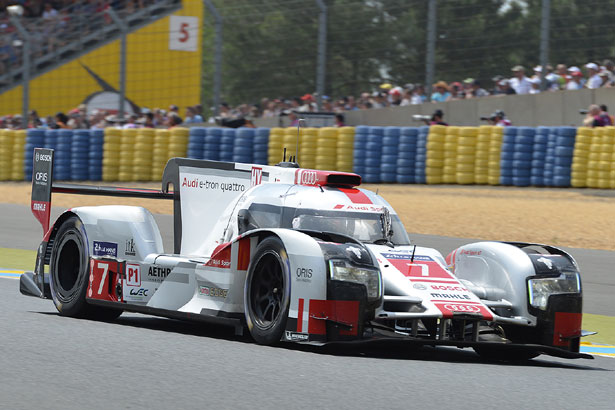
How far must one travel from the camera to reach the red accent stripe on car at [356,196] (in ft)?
27.1

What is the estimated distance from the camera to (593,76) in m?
20.1

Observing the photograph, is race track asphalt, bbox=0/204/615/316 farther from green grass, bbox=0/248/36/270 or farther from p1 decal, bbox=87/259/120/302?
p1 decal, bbox=87/259/120/302

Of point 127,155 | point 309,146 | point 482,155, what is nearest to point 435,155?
point 482,155

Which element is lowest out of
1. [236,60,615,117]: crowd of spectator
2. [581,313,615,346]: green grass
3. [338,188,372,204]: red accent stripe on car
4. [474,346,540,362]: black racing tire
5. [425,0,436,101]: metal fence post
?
[581,313,615,346]: green grass

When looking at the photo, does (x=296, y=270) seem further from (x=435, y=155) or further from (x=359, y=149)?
(x=359, y=149)

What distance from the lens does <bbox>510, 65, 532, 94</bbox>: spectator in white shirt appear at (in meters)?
21.0

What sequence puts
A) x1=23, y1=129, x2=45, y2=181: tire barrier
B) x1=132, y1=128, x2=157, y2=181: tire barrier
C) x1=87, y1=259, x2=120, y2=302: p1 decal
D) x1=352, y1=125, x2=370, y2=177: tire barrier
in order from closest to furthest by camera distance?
x1=87, y1=259, x2=120, y2=302: p1 decal < x1=352, y1=125, x2=370, y2=177: tire barrier < x1=132, y1=128, x2=157, y2=181: tire barrier < x1=23, y1=129, x2=45, y2=181: tire barrier

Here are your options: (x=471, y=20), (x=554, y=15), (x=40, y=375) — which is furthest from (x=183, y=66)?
(x=40, y=375)

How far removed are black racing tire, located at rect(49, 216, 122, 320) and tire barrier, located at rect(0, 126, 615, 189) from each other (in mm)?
11501

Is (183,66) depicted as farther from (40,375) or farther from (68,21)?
(40,375)

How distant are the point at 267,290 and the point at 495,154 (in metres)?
13.1

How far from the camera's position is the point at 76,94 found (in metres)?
33.4

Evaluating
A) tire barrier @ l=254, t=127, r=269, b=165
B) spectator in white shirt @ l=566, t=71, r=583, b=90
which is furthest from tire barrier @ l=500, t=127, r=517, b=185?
tire barrier @ l=254, t=127, r=269, b=165

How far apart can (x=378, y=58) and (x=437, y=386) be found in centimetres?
1683
